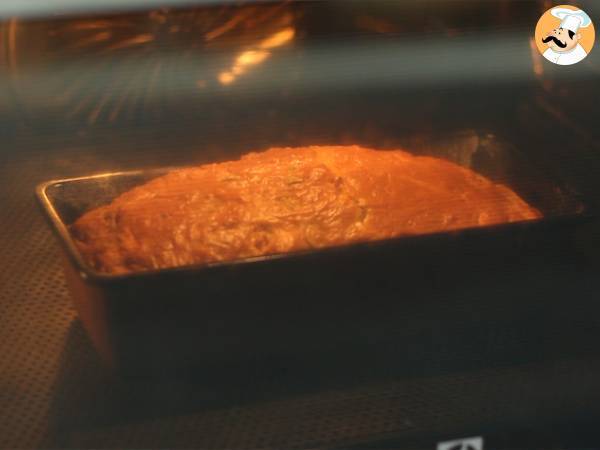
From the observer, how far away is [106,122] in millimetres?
844

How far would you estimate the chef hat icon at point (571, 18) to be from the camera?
0.82m

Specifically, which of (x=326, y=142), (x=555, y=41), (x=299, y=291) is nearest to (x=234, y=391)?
(x=299, y=291)

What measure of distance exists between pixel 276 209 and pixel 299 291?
0.11 m

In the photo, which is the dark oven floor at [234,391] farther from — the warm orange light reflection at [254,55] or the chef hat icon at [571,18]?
the chef hat icon at [571,18]

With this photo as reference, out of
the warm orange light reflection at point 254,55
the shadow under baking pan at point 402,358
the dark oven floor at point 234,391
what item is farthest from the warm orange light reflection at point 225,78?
the shadow under baking pan at point 402,358

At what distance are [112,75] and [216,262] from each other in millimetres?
204

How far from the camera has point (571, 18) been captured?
2.73 ft

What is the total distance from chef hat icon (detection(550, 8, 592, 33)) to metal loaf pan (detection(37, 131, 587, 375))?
18cm

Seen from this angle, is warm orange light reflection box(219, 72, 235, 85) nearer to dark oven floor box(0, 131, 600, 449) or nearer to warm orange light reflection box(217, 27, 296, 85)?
warm orange light reflection box(217, 27, 296, 85)

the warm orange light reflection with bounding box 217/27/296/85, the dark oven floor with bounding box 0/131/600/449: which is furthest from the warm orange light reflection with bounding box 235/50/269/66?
the dark oven floor with bounding box 0/131/600/449

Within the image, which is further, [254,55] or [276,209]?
[276,209]

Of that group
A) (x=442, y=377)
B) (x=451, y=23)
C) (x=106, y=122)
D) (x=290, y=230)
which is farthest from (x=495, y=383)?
(x=106, y=122)

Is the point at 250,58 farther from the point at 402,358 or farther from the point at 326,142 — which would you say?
the point at 402,358

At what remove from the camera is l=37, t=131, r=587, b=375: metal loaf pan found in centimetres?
85
